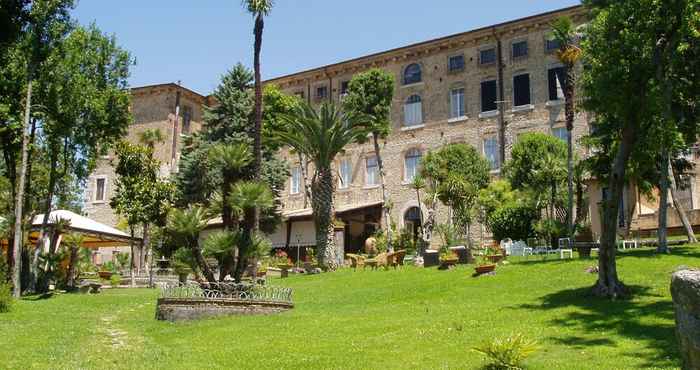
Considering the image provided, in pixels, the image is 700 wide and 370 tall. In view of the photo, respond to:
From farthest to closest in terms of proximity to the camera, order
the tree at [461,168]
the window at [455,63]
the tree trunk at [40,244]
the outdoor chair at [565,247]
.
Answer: the window at [455,63], the tree at [461,168], the tree trunk at [40,244], the outdoor chair at [565,247]

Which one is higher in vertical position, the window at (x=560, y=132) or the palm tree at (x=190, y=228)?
the window at (x=560, y=132)

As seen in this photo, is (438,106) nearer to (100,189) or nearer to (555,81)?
(555,81)

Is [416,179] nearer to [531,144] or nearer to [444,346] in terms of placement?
[531,144]

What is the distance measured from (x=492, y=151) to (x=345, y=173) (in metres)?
10.3

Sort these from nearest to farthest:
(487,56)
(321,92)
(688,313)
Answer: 1. (688,313)
2. (487,56)
3. (321,92)

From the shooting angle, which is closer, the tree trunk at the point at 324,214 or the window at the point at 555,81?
the tree trunk at the point at 324,214

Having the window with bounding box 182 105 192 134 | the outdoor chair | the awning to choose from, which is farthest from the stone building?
the awning

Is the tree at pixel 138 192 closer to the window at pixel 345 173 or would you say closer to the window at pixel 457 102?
the window at pixel 345 173

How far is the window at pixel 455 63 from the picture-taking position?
40.3m

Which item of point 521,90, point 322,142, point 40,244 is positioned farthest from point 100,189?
point 521,90

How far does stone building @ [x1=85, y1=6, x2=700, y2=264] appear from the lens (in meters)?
37.6

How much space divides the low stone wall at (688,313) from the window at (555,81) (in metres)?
32.4

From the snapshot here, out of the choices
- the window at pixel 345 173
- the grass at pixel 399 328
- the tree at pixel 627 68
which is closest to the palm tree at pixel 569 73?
the grass at pixel 399 328

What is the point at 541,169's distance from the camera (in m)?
30.9
